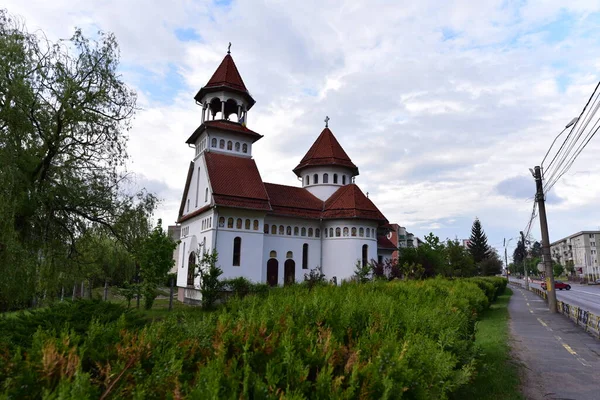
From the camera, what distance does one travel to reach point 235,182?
31141 mm

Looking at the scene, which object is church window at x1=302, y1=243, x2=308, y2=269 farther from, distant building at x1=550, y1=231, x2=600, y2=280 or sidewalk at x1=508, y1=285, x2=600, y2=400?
distant building at x1=550, y1=231, x2=600, y2=280

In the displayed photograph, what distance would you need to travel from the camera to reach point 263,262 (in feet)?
108

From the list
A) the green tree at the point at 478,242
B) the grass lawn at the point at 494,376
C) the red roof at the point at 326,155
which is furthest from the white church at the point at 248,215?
the green tree at the point at 478,242

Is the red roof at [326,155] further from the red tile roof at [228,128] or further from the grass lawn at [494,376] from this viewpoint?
the grass lawn at [494,376]

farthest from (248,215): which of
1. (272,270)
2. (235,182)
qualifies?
(272,270)

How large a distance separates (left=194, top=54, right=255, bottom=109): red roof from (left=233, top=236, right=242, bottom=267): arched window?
13658 mm

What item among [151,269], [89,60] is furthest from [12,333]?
[151,269]

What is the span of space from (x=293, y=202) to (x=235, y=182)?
6.91 meters

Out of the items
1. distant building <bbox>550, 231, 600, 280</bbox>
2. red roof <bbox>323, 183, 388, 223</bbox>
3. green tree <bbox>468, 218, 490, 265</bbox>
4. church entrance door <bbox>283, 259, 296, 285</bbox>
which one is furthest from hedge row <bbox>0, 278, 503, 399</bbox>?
distant building <bbox>550, 231, 600, 280</bbox>

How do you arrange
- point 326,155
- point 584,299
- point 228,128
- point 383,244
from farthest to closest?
1. point 383,244
2. point 326,155
3. point 228,128
4. point 584,299

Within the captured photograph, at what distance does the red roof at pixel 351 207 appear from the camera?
114 ft

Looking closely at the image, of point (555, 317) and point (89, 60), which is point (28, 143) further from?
point (555, 317)

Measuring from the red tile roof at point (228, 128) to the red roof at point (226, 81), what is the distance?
2.97m

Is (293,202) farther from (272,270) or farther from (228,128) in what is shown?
(228,128)
